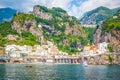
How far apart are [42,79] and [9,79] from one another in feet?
37.6

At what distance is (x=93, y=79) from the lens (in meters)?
106

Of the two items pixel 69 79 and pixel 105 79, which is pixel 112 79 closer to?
pixel 105 79

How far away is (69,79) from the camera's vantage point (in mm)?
106500

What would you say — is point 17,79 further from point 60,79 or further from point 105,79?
point 105,79

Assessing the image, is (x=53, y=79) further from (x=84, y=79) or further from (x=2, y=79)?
(x=2, y=79)

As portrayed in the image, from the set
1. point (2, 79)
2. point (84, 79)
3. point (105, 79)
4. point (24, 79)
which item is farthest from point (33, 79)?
point (105, 79)

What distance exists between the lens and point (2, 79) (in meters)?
102

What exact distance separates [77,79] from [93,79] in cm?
Result: 565

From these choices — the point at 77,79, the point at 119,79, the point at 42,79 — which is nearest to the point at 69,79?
the point at 77,79

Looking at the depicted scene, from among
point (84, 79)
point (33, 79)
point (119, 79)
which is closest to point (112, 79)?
point (119, 79)

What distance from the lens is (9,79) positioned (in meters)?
104

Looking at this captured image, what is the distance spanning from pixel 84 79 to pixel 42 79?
14872 millimetres

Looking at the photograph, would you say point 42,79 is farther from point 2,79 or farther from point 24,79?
point 2,79

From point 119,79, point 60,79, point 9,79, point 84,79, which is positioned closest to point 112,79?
point 119,79
